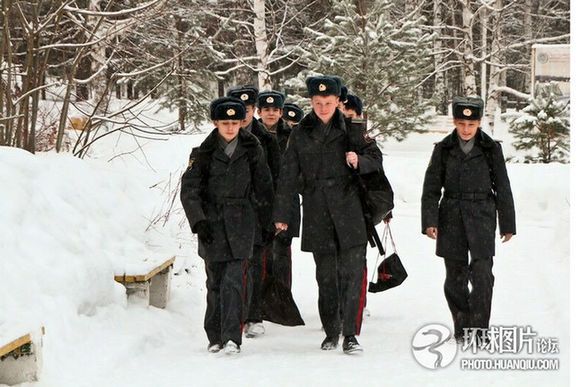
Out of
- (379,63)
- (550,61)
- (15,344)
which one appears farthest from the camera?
(379,63)

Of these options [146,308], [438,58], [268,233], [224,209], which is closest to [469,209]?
[268,233]

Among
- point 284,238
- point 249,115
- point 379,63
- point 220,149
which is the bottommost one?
point 284,238

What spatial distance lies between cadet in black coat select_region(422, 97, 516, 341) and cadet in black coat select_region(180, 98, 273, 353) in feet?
4.37

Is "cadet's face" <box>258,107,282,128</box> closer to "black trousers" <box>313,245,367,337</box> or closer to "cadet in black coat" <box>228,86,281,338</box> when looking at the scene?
"cadet in black coat" <box>228,86,281,338</box>

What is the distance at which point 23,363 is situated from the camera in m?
5.11

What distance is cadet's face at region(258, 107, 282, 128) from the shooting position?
8070mm

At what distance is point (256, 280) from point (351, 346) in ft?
4.83

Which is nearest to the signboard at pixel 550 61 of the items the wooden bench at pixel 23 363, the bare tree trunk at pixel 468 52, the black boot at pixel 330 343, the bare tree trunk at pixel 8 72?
the bare tree trunk at pixel 468 52

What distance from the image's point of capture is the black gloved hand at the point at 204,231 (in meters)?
6.52

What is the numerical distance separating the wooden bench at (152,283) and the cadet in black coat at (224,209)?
69cm

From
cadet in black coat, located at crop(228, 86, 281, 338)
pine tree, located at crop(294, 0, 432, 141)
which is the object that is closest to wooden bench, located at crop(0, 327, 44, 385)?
cadet in black coat, located at crop(228, 86, 281, 338)

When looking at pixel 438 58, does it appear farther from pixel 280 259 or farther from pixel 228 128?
pixel 228 128

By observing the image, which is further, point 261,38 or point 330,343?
point 261,38

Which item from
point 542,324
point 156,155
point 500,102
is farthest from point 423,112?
point 500,102
